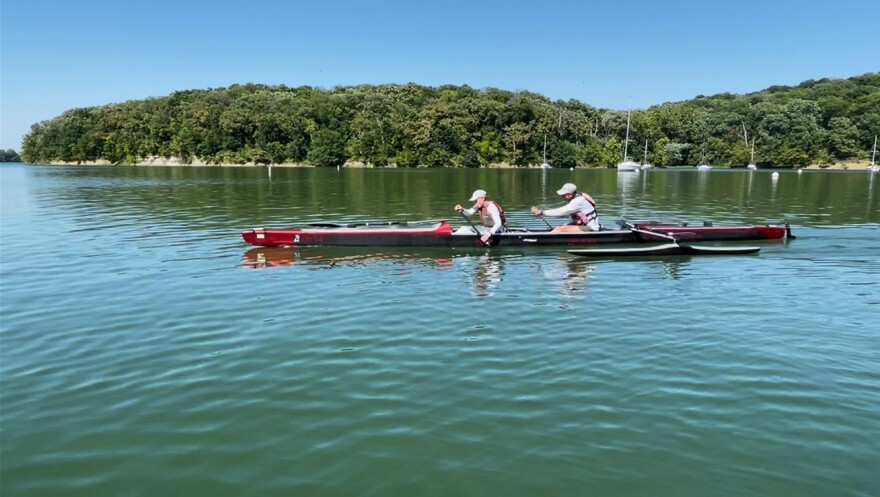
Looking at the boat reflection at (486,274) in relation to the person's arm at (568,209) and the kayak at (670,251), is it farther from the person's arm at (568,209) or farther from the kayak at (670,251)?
the person's arm at (568,209)

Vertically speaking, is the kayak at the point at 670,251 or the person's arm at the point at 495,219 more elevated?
the person's arm at the point at 495,219

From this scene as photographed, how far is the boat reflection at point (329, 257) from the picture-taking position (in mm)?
17781

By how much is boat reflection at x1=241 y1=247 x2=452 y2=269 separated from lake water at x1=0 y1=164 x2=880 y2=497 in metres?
0.17

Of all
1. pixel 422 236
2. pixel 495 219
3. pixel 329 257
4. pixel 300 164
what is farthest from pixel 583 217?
pixel 300 164

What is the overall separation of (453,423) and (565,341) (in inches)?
143

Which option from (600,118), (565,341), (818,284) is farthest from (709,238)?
(600,118)

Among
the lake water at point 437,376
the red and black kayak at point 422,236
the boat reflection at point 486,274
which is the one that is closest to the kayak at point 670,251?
the lake water at point 437,376

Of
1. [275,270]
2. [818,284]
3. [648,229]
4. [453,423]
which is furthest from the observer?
[648,229]

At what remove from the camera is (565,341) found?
1041cm

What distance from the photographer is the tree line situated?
395ft

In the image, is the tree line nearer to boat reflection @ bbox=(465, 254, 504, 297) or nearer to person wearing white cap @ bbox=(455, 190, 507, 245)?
person wearing white cap @ bbox=(455, 190, 507, 245)

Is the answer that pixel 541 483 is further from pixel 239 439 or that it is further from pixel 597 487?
pixel 239 439

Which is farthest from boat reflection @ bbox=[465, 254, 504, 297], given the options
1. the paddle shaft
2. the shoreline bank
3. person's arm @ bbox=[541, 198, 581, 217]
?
the shoreline bank

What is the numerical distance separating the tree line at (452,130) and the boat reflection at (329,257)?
101 meters
